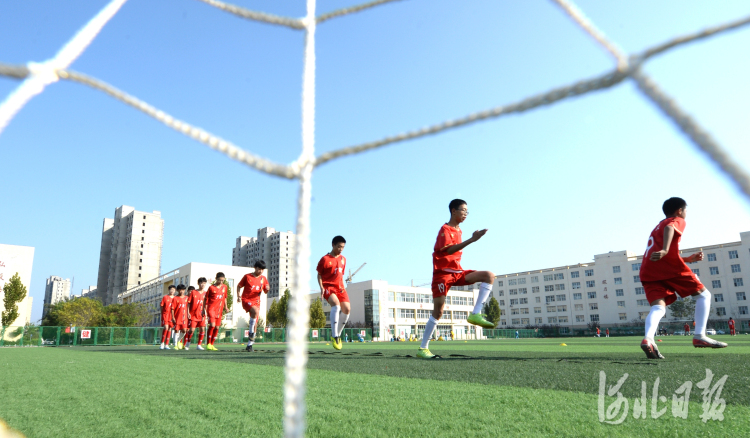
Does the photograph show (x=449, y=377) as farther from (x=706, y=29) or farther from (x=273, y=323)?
(x=273, y=323)

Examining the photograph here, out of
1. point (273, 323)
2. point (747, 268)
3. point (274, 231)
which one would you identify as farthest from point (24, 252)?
point (747, 268)

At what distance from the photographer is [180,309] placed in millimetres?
11188

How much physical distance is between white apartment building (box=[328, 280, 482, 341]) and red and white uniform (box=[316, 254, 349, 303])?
210ft

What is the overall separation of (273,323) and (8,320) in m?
36.5

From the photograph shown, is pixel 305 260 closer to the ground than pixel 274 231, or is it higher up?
closer to the ground

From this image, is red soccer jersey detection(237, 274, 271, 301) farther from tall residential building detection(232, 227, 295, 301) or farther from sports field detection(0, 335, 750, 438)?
tall residential building detection(232, 227, 295, 301)

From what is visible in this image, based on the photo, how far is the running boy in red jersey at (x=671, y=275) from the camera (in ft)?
14.6

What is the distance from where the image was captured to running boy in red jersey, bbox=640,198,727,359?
445cm

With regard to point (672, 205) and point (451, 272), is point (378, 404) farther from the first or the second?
point (672, 205)

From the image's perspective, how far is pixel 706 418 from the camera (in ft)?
5.55

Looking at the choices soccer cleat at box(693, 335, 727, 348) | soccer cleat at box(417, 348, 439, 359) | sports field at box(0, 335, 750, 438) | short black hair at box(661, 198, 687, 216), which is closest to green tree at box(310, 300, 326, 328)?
soccer cleat at box(417, 348, 439, 359)

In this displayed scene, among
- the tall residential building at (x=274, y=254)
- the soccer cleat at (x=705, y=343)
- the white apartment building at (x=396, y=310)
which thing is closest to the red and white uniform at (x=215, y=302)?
the soccer cleat at (x=705, y=343)

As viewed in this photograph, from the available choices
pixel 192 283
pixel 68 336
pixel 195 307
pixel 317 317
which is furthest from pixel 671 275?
pixel 192 283

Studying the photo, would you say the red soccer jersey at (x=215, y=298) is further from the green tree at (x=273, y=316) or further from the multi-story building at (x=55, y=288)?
the multi-story building at (x=55, y=288)
